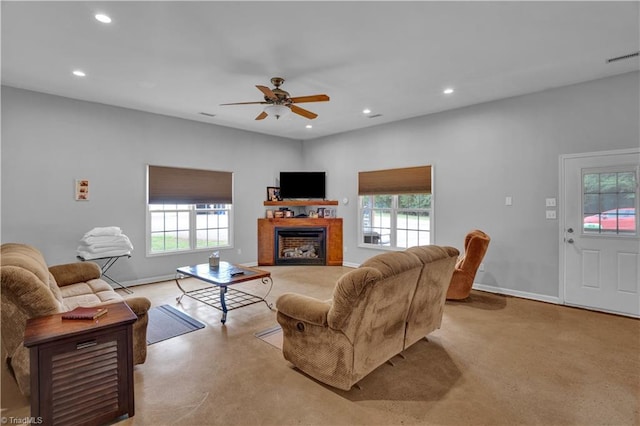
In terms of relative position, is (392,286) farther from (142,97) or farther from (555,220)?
(142,97)

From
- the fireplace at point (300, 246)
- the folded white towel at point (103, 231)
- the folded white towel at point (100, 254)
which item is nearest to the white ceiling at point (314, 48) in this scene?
the folded white towel at point (103, 231)

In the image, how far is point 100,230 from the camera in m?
4.56

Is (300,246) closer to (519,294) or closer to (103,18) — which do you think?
(519,294)

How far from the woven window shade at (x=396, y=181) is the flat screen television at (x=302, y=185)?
1.00 m

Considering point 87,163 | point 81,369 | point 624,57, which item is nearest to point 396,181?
point 624,57

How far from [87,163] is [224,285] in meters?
3.04

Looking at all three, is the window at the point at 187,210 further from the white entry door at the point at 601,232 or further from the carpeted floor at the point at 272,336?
the white entry door at the point at 601,232

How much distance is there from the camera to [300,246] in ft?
23.5

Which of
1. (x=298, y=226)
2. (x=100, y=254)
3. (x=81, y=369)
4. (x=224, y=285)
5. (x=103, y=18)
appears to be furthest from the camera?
(x=298, y=226)

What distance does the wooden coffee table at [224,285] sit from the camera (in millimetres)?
3716

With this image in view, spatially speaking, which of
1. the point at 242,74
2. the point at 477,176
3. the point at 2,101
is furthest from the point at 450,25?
the point at 2,101

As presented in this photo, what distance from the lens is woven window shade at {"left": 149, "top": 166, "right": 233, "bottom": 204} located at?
5.43 meters

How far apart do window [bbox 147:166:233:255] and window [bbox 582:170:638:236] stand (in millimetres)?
5709

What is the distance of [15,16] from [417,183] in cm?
535
